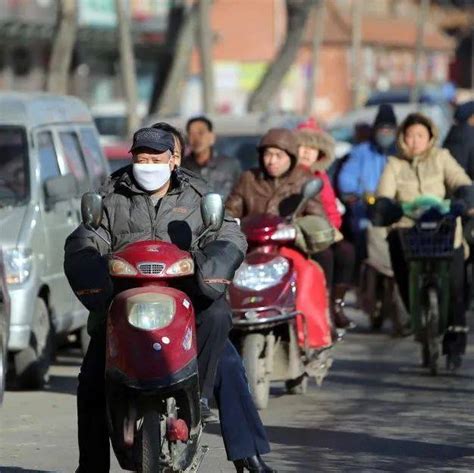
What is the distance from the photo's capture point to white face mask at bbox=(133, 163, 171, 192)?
7.91 metres

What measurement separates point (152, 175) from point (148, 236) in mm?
253

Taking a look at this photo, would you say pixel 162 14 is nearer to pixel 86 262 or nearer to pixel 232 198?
pixel 232 198

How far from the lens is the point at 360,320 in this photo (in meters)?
19.0

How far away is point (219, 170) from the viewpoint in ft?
51.5

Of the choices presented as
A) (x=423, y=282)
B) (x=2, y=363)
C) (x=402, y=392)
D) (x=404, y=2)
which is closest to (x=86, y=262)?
(x=2, y=363)

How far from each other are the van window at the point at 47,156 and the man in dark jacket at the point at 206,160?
4.87 feet

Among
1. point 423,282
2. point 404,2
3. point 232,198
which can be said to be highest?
point 232,198

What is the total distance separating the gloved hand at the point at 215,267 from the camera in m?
7.71

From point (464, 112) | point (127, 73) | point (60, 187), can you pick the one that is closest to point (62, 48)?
point (127, 73)

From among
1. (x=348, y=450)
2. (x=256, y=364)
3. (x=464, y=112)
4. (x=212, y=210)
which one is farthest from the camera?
(x=464, y=112)

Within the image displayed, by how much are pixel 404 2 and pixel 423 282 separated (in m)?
88.9

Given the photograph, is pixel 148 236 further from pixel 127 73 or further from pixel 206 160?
pixel 127 73

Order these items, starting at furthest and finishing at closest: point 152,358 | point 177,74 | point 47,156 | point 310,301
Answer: point 177,74 → point 47,156 → point 310,301 → point 152,358

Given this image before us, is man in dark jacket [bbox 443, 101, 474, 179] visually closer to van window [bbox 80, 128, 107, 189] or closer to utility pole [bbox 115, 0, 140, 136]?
van window [bbox 80, 128, 107, 189]
